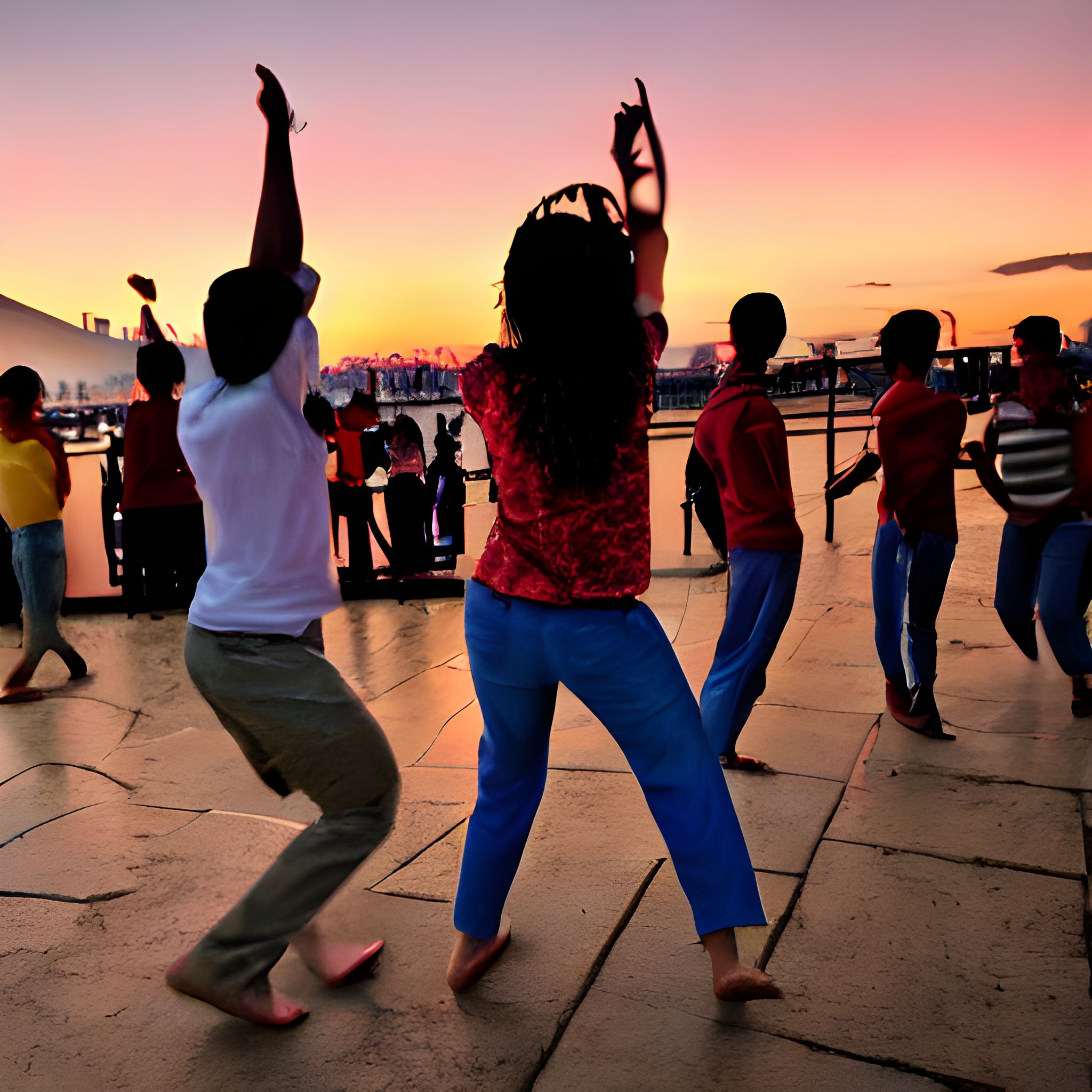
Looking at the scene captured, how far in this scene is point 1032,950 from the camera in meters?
2.18

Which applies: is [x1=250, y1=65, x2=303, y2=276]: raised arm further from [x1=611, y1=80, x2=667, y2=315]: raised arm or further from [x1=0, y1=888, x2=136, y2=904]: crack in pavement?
[x1=0, y1=888, x2=136, y2=904]: crack in pavement

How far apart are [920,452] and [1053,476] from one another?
79 centimetres

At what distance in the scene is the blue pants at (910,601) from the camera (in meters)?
3.55

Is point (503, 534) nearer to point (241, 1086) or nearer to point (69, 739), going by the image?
point (241, 1086)

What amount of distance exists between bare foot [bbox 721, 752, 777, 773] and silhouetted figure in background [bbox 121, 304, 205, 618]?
367cm

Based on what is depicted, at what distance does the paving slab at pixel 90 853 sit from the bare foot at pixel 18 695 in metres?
1.93

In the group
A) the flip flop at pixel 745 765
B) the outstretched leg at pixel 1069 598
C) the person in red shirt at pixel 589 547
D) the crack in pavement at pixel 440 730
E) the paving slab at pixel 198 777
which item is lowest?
the crack in pavement at pixel 440 730

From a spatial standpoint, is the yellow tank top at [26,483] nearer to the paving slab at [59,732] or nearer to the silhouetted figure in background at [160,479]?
the silhouetted figure in background at [160,479]

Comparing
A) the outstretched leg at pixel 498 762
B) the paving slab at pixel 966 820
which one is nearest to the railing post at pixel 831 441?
the paving slab at pixel 966 820

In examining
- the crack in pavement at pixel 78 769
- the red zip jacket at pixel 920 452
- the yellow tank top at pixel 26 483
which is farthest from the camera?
the yellow tank top at pixel 26 483

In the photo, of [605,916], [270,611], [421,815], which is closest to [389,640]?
[421,815]

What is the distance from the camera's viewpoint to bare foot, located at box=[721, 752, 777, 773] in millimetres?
3346

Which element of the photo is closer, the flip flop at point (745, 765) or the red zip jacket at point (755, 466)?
the red zip jacket at point (755, 466)

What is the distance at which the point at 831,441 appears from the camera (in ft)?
23.4
